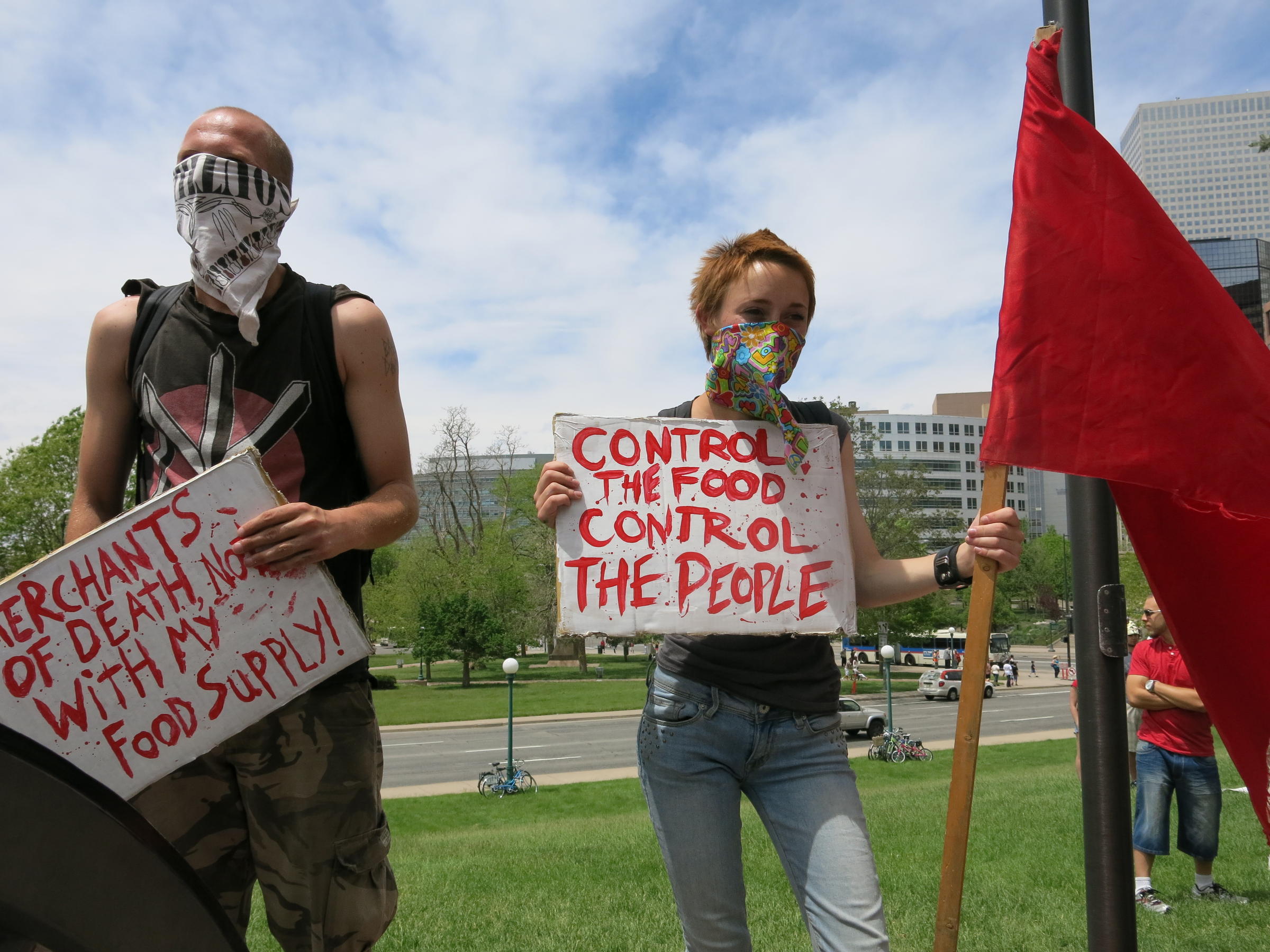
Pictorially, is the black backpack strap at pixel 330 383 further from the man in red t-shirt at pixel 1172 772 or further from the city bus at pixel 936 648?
the city bus at pixel 936 648

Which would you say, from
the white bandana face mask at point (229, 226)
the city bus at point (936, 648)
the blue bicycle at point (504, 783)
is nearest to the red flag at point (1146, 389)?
the white bandana face mask at point (229, 226)

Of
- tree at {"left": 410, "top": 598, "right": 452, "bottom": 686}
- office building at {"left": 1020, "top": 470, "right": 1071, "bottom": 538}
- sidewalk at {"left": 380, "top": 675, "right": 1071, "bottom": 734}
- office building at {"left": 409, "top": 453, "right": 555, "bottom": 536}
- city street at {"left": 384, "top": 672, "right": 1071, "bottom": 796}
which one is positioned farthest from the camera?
office building at {"left": 1020, "top": 470, "right": 1071, "bottom": 538}

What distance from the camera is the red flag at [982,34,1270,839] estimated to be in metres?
2.66

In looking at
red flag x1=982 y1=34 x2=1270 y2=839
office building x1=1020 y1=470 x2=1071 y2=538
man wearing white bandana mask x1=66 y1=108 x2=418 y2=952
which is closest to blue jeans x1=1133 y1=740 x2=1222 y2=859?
red flag x1=982 y1=34 x2=1270 y2=839

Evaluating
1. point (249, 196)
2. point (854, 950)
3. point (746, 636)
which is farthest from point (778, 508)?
point (249, 196)

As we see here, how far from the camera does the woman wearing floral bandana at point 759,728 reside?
2348 mm

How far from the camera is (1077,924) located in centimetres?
552

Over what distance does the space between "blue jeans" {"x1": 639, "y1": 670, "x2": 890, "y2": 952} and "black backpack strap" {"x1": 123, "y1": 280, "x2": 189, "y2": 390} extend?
147 cm

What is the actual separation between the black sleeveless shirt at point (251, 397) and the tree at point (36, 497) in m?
38.1

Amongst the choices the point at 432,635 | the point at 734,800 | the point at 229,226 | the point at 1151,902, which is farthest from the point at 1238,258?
the point at 229,226

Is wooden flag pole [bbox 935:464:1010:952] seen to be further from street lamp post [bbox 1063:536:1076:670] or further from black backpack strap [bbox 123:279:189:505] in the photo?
black backpack strap [bbox 123:279:189:505]

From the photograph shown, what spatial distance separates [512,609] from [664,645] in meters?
49.4

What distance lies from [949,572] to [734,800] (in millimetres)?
797

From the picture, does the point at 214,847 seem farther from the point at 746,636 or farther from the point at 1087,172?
the point at 1087,172
